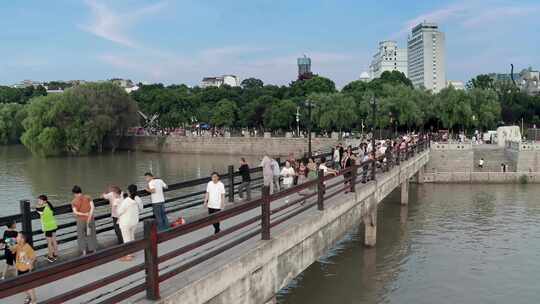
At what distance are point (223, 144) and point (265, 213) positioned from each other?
63263 millimetres

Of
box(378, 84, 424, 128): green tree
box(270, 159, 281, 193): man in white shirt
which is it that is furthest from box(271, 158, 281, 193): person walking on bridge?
box(378, 84, 424, 128): green tree

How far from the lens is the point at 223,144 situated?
2808 inches

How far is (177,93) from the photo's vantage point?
9838 centimetres

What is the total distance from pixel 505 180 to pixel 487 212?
40.9 feet

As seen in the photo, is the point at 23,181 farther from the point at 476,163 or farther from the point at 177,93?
the point at 177,93

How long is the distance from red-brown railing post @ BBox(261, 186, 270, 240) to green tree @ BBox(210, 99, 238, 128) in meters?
81.5

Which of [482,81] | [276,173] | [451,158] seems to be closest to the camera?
[276,173]

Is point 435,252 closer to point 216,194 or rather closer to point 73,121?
point 216,194

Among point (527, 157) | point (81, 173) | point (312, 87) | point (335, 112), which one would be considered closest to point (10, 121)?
point (81, 173)

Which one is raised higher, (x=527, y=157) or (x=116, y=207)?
(x=116, y=207)

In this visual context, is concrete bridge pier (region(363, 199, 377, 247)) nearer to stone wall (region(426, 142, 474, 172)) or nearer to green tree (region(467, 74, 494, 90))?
stone wall (region(426, 142, 474, 172))

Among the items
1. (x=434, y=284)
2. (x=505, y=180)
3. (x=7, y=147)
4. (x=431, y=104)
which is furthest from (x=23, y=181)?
(x=7, y=147)

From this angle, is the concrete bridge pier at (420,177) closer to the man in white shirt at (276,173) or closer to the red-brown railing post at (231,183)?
the man in white shirt at (276,173)

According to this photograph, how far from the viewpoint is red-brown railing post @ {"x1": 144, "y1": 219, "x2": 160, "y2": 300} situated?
5.51m
